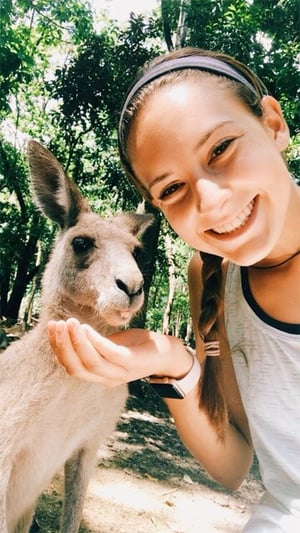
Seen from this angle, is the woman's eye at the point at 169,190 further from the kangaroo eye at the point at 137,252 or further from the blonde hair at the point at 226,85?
the kangaroo eye at the point at 137,252

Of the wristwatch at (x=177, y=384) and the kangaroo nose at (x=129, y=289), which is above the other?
the kangaroo nose at (x=129, y=289)

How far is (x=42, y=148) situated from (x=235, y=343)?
0.90 meters

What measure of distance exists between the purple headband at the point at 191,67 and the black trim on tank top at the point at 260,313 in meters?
Result: 0.55

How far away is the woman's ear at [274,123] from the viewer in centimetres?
137

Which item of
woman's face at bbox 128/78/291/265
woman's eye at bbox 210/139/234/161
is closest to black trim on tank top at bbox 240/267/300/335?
woman's face at bbox 128/78/291/265

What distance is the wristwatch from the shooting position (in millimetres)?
1254

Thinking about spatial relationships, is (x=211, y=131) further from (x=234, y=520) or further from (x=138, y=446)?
(x=138, y=446)

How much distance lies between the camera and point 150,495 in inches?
133

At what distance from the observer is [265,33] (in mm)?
5512

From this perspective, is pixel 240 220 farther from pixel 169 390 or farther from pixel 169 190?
pixel 169 390

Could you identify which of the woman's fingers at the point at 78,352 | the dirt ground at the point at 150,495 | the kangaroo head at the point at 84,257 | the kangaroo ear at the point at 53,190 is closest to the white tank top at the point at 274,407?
the kangaroo head at the point at 84,257

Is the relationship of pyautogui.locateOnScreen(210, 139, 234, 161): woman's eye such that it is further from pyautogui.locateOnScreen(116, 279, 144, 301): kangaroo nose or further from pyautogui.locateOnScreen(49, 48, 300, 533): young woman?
pyautogui.locateOnScreen(116, 279, 144, 301): kangaroo nose

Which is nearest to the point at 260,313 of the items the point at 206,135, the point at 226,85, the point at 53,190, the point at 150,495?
the point at 206,135

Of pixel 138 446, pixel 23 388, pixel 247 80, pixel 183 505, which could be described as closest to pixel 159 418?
pixel 138 446
